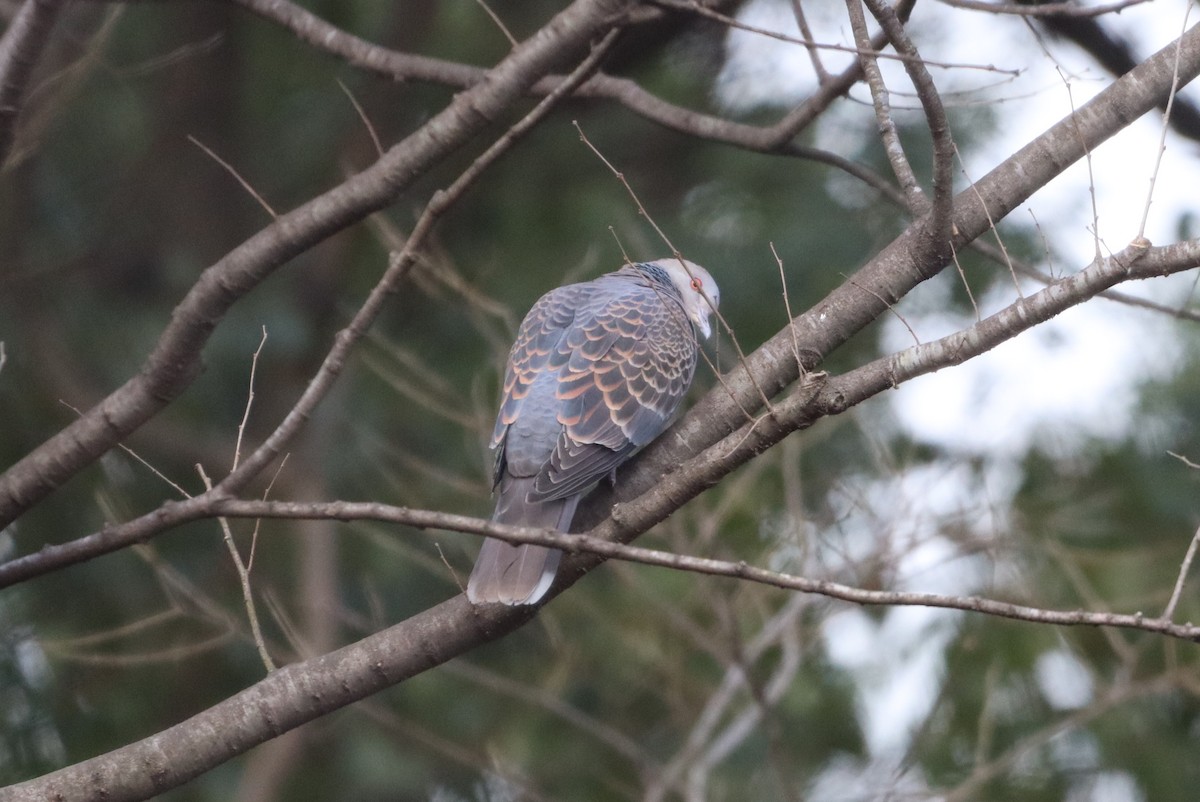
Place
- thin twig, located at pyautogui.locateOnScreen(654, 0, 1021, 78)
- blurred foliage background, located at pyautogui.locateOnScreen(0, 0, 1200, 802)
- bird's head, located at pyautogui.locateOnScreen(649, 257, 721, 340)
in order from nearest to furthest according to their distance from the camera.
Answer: thin twig, located at pyautogui.locateOnScreen(654, 0, 1021, 78)
bird's head, located at pyautogui.locateOnScreen(649, 257, 721, 340)
blurred foliage background, located at pyautogui.locateOnScreen(0, 0, 1200, 802)

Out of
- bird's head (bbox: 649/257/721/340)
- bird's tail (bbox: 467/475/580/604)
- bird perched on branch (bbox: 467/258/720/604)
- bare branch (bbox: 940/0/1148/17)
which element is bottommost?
bird's tail (bbox: 467/475/580/604)

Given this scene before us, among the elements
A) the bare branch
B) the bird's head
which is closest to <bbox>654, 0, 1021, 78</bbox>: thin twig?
the bare branch

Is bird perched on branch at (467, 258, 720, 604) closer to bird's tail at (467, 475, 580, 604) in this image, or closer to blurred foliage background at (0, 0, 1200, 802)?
bird's tail at (467, 475, 580, 604)

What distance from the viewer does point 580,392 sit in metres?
3.57

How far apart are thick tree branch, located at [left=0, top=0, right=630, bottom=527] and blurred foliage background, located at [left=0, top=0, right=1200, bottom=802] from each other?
142cm

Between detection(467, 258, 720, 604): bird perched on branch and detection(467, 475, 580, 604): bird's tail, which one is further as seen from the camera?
detection(467, 258, 720, 604): bird perched on branch

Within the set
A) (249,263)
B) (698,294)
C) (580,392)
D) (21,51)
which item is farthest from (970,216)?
(21,51)

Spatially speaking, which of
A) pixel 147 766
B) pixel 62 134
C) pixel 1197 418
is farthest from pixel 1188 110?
pixel 62 134

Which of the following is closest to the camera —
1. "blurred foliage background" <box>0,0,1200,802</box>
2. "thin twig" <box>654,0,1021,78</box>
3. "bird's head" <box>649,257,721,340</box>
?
"thin twig" <box>654,0,1021,78</box>

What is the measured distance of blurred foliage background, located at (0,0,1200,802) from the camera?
16.4 feet

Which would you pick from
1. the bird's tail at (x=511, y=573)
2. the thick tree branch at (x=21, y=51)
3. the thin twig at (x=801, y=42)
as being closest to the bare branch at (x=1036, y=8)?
the thin twig at (x=801, y=42)

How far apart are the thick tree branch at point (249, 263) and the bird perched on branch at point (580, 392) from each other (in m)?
0.56

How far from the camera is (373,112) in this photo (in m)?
5.86

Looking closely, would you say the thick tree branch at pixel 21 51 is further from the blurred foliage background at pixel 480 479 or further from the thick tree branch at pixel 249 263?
the blurred foliage background at pixel 480 479
